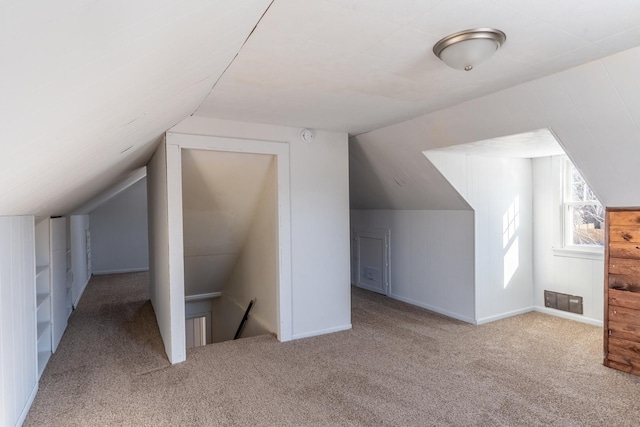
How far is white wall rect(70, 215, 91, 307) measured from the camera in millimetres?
5146

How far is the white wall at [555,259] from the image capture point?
13.1 ft

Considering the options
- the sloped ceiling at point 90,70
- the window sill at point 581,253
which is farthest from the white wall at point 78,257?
the window sill at point 581,253

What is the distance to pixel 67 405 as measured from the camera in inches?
99.0

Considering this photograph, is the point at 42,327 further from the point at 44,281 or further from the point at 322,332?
the point at 322,332

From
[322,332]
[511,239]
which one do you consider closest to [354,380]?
[322,332]

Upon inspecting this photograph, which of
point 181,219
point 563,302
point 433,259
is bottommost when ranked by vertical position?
point 563,302

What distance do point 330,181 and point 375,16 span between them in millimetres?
2329

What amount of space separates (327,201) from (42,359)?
2867 millimetres

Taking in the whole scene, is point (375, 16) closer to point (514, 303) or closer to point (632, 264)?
point (632, 264)

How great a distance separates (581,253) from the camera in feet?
13.4

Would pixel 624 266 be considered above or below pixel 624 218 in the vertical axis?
below

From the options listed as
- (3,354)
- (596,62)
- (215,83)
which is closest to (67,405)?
(3,354)

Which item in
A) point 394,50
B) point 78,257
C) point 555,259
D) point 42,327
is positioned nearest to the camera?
point 394,50

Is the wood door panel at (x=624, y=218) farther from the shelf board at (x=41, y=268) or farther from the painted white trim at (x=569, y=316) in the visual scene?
the shelf board at (x=41, y=268)
